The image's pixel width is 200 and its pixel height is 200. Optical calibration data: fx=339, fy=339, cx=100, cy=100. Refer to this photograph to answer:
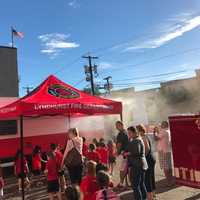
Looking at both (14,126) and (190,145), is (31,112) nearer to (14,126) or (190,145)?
(190,145)

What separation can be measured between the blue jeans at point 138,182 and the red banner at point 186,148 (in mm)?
1389

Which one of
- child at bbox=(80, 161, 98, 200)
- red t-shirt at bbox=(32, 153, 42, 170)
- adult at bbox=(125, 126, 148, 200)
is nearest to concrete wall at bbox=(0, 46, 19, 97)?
red t-shirt at bbox=(32, 153, 42, 170)

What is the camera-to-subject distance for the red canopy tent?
Answer: 8.05 m

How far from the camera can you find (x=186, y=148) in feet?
16.3

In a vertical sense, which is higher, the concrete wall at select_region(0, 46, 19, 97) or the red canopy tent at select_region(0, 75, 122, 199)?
the concrete wall at select_region(0, 46, 19, 97)

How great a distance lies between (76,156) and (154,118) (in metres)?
40.1

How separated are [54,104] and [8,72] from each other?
9307mm

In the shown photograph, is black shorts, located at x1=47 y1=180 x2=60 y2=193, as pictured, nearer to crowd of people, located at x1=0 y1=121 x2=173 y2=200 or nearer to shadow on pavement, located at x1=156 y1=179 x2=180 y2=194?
crowd of people, located at x1=0 y1=121 x2=173 y2=200

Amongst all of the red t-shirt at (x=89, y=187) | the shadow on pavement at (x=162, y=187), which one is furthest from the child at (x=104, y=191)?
the shadow on pavement at (x=162, y=187)

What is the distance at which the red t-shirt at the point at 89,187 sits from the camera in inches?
184

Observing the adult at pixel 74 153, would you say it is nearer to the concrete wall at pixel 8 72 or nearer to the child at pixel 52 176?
the child at pixel 52 176

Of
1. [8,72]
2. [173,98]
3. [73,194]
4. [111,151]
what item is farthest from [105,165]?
[173,98]

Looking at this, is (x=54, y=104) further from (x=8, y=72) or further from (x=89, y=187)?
(x=8, y=72)

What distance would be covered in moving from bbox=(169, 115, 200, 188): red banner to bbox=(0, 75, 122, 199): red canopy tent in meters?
3.95
